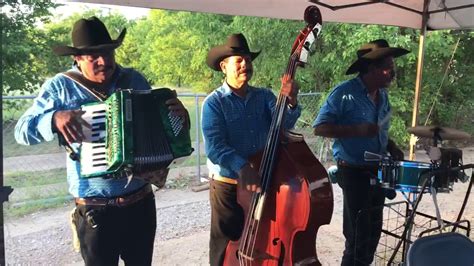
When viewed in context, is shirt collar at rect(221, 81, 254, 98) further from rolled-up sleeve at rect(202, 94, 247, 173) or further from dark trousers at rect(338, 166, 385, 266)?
dark trousers at rect(338, 166, 385, 266)

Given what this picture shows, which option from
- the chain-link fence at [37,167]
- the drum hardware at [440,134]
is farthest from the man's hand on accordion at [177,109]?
the chain-link fence at [37,167]

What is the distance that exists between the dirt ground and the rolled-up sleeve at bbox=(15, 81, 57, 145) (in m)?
2.20

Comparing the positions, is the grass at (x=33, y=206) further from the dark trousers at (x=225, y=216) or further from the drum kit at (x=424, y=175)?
the drum kit at (x=424, y=175)

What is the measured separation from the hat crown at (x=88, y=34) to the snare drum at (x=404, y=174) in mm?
1765

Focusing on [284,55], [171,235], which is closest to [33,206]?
[171,235]

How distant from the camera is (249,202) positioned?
8.23 ft

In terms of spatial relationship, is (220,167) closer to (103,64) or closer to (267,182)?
(267,182)

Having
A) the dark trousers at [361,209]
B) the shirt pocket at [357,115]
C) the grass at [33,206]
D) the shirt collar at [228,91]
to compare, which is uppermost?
the shirt collar at [228,91]

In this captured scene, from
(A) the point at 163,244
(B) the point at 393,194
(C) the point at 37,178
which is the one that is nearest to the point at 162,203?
(A) the point at 163,244

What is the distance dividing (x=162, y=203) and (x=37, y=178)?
1996mm

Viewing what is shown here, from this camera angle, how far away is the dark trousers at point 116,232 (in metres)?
2.30

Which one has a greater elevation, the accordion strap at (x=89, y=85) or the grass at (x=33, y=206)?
the accordion strap at (x=89, y=85)

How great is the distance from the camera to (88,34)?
2217 millimetres

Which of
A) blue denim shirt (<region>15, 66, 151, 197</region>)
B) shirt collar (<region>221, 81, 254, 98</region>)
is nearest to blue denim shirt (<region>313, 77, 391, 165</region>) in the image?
shirt collar (<region>221, 81, 254, 98</region>)
